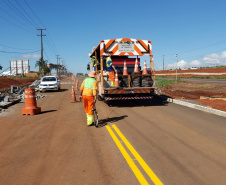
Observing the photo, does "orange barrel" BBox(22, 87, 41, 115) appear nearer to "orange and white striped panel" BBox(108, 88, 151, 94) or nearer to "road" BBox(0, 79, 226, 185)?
"road" BBox(0, 79, 226, 185)

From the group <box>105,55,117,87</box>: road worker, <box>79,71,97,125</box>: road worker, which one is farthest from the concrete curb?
<box>79,71,97,125</box>: road worker

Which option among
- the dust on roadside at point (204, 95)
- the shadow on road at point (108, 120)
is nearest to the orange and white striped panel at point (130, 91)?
the shadow on road at point (108, 120)

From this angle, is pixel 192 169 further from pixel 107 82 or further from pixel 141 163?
pixel 107 82

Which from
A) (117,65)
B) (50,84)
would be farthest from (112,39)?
(50,84)

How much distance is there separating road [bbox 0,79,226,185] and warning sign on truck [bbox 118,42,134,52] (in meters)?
4.75

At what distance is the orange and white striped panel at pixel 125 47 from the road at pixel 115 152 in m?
4.60

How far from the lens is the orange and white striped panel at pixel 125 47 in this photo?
453 inches

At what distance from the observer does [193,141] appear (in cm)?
570

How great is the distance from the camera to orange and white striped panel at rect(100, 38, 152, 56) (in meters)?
11.5

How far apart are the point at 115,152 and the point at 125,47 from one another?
776 centimetres

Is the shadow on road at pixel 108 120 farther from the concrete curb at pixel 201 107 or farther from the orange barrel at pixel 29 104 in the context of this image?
the concrete curb at pixel 201 107

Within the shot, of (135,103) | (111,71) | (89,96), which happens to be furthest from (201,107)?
(89,96)

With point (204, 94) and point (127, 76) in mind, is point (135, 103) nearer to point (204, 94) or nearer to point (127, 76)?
point (127, 76)

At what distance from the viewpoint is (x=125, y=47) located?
38.8 ft
